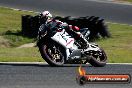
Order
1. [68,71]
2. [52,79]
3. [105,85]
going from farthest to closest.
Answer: [68,71] → [52,79] → [105,85]

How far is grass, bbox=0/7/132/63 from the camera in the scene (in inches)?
707

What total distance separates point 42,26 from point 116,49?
280 inches

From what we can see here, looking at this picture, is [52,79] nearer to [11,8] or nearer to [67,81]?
[67,81]

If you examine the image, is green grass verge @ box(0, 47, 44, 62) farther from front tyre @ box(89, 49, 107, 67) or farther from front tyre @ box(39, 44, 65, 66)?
front tyre @ box(89, 49, 107, 67)

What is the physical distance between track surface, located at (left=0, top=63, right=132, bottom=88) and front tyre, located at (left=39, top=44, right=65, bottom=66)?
7.0 inches

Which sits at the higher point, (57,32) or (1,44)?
(57,32)

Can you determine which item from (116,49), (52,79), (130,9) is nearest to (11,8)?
(130,9)

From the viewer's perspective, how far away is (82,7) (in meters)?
35.2

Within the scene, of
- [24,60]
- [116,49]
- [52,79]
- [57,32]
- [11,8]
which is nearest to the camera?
[52,79]

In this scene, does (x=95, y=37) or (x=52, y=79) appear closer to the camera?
(x=52, y=79)

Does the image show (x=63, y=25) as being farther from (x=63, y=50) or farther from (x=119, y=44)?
(x=119, y=44)

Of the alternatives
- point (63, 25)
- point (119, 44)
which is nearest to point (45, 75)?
point (63, 25)

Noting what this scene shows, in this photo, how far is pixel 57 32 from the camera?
15234 mm

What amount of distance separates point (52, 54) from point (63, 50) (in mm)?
329
